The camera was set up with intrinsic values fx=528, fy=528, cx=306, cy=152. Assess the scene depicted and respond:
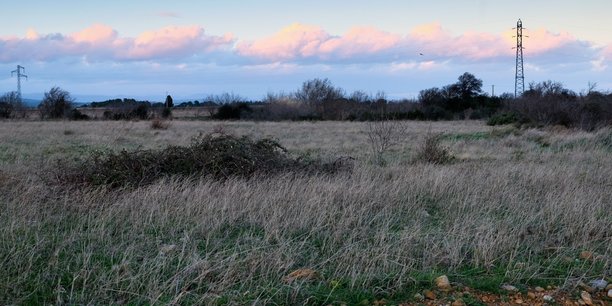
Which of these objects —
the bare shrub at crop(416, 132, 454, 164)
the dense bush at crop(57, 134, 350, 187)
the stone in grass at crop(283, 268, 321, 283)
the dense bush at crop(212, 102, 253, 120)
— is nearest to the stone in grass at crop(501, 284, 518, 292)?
the stone in grass at crop(283, 268, 321, 283)

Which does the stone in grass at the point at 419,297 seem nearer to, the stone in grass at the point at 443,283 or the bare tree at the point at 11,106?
the stone in grass at the point at 443,283

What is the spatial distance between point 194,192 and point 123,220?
1247 mm

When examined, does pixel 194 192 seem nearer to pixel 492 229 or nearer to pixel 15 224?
pixel 15 224

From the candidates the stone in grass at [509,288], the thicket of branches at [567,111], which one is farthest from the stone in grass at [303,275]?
the thicket of branches at [567,111]

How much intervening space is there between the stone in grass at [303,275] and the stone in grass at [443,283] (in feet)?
2.92

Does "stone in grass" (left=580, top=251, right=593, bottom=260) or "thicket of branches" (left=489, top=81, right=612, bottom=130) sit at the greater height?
"thicket of branches" (left=489, top=81, right=612, bottom=130)

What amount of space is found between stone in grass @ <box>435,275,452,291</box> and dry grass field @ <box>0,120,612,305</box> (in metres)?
0.13

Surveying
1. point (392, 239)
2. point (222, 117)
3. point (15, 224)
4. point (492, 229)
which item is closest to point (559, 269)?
point (492, 229)

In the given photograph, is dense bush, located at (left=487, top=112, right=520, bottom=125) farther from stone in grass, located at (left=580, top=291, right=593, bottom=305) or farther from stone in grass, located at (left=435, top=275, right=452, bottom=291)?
stone in grass, located at (left=435, top=275, right=452, bottom=291)

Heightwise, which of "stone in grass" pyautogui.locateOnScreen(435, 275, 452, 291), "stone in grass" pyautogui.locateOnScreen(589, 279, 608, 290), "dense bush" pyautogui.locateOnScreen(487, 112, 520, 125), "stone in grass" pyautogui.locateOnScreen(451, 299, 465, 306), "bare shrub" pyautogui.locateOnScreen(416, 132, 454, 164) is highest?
"dense bush" pyautogui.locateOnScreen(487, 112, 520, 125)

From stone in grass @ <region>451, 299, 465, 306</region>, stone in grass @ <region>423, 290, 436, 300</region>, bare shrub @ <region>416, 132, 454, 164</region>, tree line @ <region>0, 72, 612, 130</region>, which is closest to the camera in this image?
stone in grass @ <region>451, 299, 465, 306</region>

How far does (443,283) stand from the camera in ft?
12.8

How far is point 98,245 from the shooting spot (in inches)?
183

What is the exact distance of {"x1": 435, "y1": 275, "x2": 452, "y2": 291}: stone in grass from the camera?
3.88m
